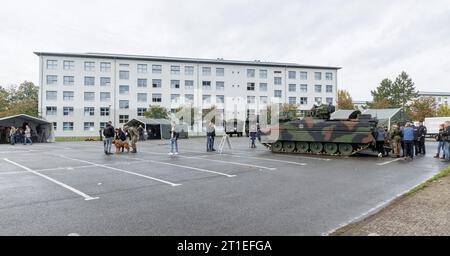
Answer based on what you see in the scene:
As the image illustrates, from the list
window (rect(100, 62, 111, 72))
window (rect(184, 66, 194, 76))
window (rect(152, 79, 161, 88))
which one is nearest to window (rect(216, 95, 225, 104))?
window (rect(184, 66, 194, 76))

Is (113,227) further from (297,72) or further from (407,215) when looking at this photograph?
(297,72)

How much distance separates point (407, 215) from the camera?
4.93m

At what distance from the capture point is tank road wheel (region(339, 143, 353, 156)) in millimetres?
15664

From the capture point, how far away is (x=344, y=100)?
→ 67688 millimetres

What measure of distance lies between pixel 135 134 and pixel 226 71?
4596cm

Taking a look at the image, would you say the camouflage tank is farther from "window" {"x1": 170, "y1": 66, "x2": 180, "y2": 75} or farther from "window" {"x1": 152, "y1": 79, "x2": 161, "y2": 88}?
"window" {"x1": 170, "y1": 66, "x2": 180, "y2": 75}

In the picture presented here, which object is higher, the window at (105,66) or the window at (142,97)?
the window at (105,66)

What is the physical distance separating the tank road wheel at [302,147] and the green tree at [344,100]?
48.5 m

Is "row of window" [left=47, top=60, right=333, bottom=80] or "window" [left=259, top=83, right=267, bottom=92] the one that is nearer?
"row of window" [left=47, top=60, right=333, bottom=80]

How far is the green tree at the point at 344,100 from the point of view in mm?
63237

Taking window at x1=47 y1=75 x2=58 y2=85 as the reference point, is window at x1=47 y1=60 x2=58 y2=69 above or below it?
above

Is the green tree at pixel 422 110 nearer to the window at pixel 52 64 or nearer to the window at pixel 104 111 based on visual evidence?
the window at pixel 104 111

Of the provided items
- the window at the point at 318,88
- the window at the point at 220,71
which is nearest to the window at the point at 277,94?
the window at the point at 318,88
